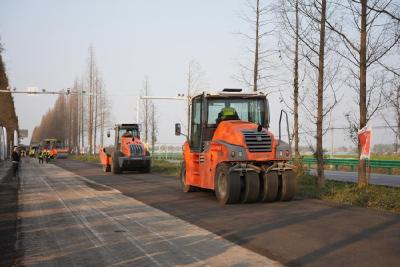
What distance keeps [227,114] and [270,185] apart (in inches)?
108

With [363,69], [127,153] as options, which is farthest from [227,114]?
[127,153]

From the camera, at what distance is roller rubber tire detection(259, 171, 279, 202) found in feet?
43.3

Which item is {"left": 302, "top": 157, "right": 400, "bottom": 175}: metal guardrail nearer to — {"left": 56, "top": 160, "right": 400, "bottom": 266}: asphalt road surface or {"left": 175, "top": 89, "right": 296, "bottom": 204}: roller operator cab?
{"left": 175, "top": 89, "right": 296, "bottom": 204}: roller operator cab

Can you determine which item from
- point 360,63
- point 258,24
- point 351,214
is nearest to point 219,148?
point 351,214

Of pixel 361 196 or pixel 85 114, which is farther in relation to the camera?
pixel 85 114

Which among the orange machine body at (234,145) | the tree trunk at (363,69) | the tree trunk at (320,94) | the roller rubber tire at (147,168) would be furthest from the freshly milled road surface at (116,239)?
the roller rubber tire at (147,168)

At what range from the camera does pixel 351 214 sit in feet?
36.1

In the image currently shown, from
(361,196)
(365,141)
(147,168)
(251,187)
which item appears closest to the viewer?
(251,187)

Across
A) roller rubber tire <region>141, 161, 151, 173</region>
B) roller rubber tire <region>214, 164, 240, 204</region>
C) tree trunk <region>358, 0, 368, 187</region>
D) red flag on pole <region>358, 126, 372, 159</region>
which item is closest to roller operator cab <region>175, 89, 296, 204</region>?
roller rubber tire <region>214, 164, 240, 204</region>

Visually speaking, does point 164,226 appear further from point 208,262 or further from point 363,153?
point 363,153

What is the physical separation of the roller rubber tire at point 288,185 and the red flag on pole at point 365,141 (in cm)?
231

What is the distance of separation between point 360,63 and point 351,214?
538cm

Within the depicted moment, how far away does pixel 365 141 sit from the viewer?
45.7ft

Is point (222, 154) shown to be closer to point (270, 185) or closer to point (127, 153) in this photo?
point (270, 185)
